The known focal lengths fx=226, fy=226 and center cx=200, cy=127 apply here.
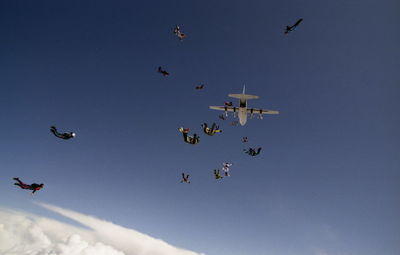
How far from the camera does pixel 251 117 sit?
1705 inches

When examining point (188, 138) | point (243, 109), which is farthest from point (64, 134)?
point (243, 109)

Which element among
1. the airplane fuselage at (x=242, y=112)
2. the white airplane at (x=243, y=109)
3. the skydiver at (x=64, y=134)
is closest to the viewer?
the skydiver at (x=64, y=134)

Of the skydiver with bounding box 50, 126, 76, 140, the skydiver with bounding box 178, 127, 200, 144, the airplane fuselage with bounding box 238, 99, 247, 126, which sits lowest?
the skydiver with bounding box 50, 126, 76, 140

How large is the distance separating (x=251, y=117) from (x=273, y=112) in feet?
21.3

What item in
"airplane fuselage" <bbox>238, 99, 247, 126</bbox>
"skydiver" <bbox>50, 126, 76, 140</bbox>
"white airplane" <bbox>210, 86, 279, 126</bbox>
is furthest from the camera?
Answer: "airplane fuselage" <bbox>238, 99, 247, 126</bbox>

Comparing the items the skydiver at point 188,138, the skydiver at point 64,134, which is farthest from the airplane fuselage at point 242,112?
the skydiver at point 64,134

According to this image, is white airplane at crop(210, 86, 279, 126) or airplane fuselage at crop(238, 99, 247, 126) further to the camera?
airplane fuselage at crop(238, 99, 247, 126)

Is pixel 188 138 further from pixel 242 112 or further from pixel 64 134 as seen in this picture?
pixel 242 112

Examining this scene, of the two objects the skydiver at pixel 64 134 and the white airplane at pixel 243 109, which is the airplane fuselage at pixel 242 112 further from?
the skydiver at pixel 64 134

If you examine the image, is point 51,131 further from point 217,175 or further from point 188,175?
point 217,175

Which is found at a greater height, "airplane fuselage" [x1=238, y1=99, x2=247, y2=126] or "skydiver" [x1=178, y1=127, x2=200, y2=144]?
"airplane fuselage" [x1=238, y1=99, x2=247, y2=126]

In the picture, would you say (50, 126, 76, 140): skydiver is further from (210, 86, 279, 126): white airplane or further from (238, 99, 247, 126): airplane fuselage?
(238, 99, 247, 126): airplane fuselage

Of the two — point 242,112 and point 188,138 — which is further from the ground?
point 242,112

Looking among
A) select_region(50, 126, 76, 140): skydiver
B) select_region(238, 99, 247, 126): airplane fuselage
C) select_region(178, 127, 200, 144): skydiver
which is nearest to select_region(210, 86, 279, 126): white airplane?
select_region(238, 99, 247, 126): airplane fuselage
